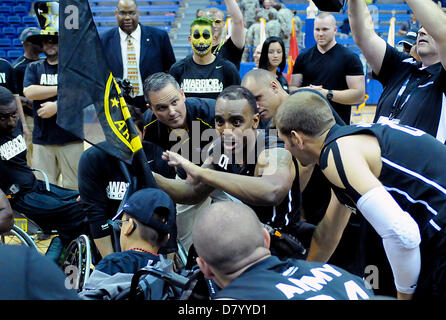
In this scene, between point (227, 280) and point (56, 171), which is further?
point (56, 171)

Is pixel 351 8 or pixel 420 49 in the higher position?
pixel 351 8

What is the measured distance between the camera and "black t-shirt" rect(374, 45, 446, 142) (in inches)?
124

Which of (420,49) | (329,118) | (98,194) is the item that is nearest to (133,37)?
(98,194)

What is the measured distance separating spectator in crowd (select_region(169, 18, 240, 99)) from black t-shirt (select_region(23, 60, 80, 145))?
1.23 m

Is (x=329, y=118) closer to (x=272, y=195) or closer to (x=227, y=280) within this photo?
(x=272, y=195)

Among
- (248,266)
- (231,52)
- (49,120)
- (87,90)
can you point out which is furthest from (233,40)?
(248,266)

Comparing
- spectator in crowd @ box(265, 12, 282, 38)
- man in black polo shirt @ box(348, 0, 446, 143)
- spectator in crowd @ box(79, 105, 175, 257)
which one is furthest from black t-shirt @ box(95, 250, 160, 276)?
spectator in crowd @ box(265, 12, 282, 38)

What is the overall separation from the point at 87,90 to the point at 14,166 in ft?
5.44

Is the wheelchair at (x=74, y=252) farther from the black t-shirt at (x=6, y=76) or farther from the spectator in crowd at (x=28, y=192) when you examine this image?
the black t-shirt at (x=6, y=76)

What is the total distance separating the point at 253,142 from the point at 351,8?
1.07 m

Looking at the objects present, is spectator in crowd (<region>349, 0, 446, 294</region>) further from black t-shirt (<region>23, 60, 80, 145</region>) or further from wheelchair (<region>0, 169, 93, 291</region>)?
black t-shirt (<region>23, 60, 80, 145</region>)

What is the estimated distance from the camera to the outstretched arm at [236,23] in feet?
16.2

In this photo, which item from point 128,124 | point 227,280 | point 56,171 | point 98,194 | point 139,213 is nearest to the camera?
point 227,280

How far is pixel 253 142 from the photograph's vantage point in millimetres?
3162
